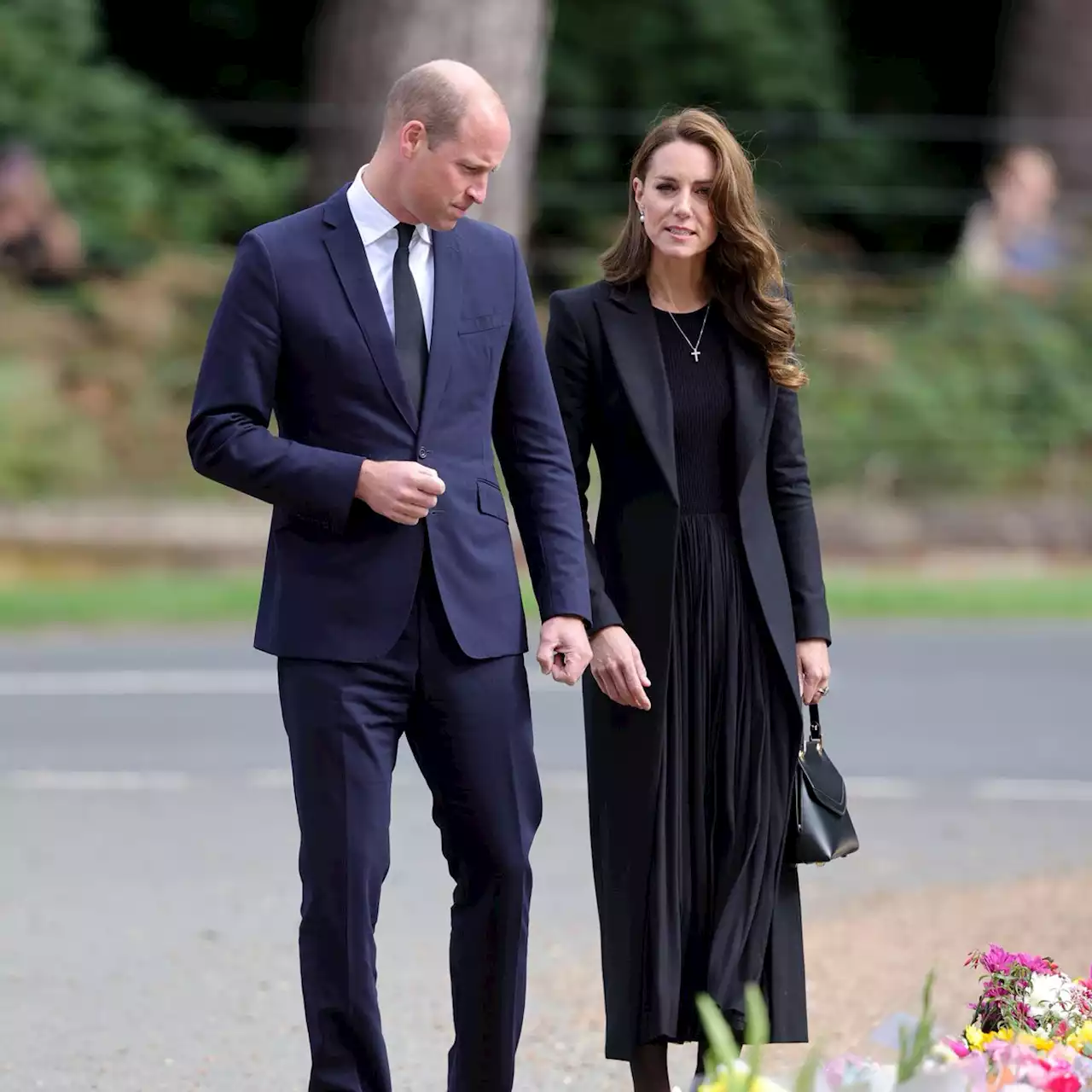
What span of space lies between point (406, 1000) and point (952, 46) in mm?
19490

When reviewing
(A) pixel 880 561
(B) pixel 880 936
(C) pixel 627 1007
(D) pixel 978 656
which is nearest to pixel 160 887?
(B) pixel 880 936

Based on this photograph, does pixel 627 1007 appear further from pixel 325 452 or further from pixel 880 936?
pixel 880 936

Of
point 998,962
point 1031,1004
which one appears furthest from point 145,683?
point 1031,1004

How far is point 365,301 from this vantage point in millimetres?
4223

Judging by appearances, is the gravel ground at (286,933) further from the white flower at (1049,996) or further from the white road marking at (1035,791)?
the white flower at (1049,996)

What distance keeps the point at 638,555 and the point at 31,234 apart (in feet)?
46.3

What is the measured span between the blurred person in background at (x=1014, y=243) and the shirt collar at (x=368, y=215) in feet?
48.1

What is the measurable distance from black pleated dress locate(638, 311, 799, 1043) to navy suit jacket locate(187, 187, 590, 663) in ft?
1.35

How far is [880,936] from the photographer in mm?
6613

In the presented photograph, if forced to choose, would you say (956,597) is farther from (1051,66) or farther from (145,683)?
(1051,66)

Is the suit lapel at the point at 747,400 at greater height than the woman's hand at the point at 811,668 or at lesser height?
greater

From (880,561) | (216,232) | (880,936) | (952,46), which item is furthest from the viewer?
(952,46)

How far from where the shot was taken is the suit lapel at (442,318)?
4.23 metres

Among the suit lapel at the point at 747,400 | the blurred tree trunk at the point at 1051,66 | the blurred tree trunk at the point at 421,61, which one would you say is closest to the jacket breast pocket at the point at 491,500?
the suit lapel at the point at 747,400
